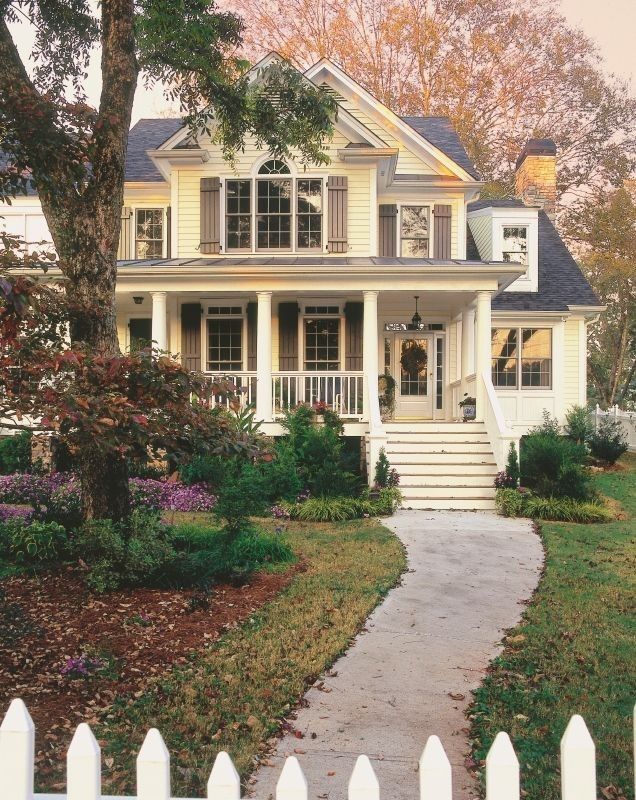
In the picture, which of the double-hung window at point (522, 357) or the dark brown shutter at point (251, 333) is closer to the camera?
the dark brown shutter at point (251, 333)

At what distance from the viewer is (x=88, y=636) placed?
5113 millimetres

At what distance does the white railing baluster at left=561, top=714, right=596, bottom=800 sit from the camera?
1624 mm

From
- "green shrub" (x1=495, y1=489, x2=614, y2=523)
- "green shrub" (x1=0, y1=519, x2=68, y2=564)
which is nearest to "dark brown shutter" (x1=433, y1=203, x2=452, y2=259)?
"green shrub" (x1=495, y1=489, x2=614, y2=523)

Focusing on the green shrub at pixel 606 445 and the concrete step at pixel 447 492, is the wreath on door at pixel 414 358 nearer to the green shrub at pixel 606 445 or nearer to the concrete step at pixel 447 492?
the green shrub at pixel 606 445

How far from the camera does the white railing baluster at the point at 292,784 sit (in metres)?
1.59

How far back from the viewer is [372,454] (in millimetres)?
12773

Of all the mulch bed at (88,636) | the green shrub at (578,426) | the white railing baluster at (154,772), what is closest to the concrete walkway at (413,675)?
the mulch bed at (88,636)

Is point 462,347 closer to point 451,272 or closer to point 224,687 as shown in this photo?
point 451,272

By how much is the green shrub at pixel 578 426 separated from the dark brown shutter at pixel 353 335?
5646 millimetres

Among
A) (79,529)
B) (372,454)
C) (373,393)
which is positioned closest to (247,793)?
(79,529)

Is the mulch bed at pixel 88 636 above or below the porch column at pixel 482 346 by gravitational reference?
below

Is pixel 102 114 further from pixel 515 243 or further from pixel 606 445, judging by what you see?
pixel 515 243

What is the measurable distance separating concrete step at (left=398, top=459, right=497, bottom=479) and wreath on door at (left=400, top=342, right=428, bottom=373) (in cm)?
509

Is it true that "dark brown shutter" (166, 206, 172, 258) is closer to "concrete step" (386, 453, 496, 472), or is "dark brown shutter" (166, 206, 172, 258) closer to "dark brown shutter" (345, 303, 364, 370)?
"dark brown shutter" (345, 303, 364, 370)
